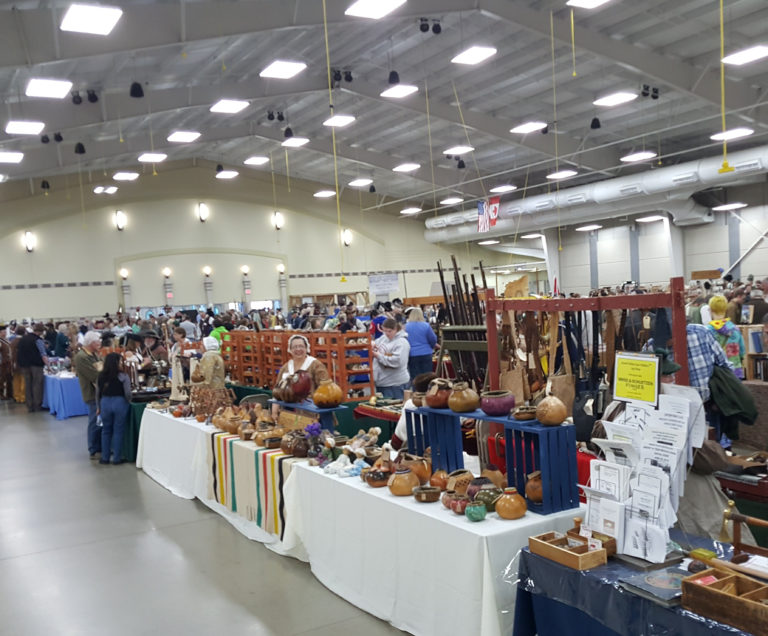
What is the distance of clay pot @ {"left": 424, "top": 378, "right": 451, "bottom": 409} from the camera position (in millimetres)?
3396

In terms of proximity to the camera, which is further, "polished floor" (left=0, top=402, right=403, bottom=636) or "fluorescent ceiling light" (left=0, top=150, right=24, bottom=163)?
"fluorescent ceiling light" (left=0, top=150, right=24, bottom=163)

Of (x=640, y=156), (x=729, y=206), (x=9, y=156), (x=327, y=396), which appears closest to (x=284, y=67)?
(x=327, y=396)

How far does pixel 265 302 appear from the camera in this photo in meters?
21.3

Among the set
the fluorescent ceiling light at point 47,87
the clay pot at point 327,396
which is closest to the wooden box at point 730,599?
the clay pot at point 327,396

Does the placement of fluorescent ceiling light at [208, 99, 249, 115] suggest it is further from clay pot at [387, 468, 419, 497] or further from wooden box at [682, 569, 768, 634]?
wooden box at [682, 569, 768, 634]

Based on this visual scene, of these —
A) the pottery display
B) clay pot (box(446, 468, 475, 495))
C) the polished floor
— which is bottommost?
the polished floor

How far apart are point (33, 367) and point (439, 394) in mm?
10313

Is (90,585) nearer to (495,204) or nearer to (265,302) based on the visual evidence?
(495,204)

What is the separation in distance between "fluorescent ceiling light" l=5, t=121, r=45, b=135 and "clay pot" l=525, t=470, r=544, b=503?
32.4 ft

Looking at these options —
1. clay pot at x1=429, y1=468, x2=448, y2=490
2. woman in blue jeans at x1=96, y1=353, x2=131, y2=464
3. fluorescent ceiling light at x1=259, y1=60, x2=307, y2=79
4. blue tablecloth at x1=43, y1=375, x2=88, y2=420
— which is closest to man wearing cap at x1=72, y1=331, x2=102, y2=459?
woman in blue jeans at x1=96, y1=353, x2=131, y2=464

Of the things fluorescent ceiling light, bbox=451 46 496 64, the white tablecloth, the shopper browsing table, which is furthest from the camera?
fluorescent ceiling light, bbox=451 46 496 64

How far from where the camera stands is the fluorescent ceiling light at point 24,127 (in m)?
10.1

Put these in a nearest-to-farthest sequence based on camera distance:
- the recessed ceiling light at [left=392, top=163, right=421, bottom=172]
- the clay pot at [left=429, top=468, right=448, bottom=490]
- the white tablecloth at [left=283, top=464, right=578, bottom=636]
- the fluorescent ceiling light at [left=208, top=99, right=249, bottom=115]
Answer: the white tablecloth at [left=283, top=464, right=578, bottom=636], the clay pot at [left=429, top=468, right=448, bottom=490], the fluorescent ceiling light at [left=208, top=99, right=249, bottom=115], the recessed ceiling light at [left=392, top=163, right=421, bottom=172]

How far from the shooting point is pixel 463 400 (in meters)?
3.26
